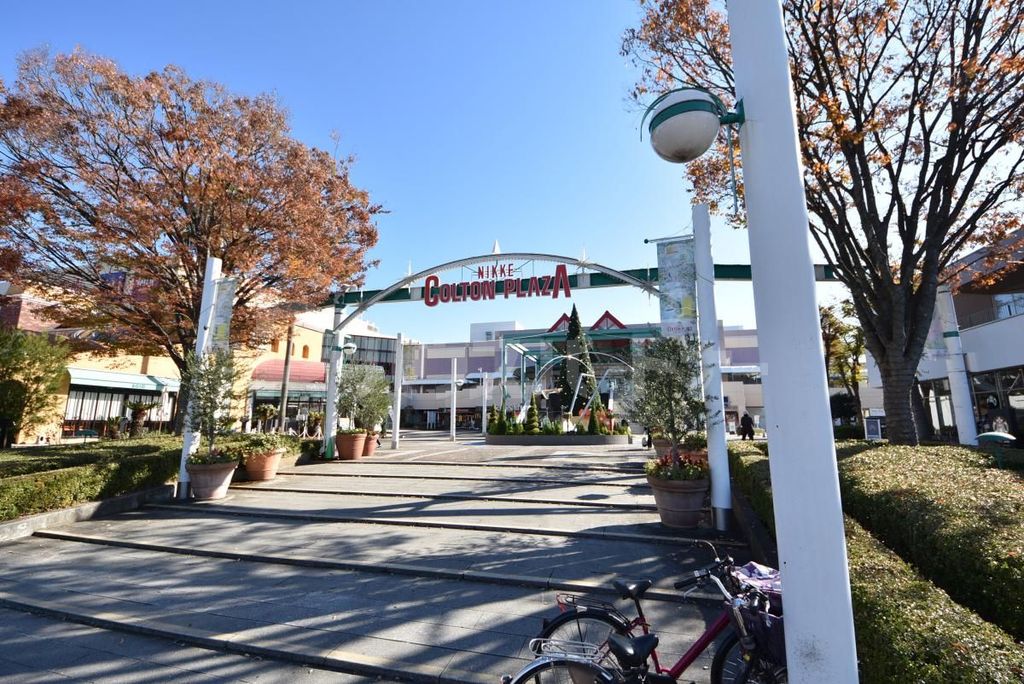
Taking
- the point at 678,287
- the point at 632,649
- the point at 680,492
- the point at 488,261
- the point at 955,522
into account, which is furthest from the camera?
the point at 488,261

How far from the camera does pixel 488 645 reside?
12.9ft

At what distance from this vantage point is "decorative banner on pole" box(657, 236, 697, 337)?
7.55m

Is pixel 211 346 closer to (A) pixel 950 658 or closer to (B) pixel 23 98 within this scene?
(B) pixel 23 98

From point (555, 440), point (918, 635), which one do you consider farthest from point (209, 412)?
point (555, 440)

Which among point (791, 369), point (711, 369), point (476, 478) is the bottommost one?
point (476, 478)

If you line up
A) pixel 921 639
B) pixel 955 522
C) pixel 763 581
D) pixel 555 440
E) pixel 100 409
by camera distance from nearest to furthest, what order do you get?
pixel 921 639 → pixel 763 581 → pixel 955 522 → pixel 555 440 → pixel 100 409

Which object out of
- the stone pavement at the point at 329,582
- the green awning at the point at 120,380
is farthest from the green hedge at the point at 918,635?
the green awning at the point at 120,380

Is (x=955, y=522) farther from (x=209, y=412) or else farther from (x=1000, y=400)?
(x=1000, y=400)

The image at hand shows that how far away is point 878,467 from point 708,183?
22.5ft

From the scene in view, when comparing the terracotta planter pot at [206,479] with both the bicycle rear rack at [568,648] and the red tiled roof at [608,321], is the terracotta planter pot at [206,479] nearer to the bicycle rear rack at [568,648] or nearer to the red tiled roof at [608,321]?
the bicycle rear rack at [568,648]

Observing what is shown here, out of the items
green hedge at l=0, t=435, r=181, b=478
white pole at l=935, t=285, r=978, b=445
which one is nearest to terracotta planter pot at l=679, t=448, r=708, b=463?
white pole at l=935, t=285, r=978, b=445

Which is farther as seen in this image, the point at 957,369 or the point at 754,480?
the point at 957,369

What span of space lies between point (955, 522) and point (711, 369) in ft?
12.5

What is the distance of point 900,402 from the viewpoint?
910 centimetres
